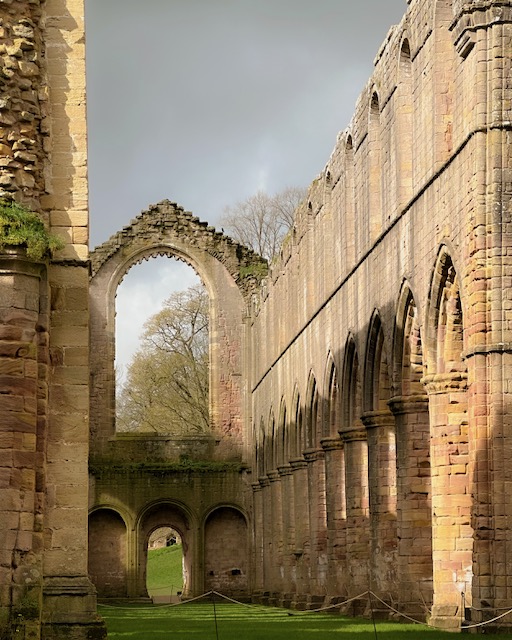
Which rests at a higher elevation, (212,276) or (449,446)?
(212,276)

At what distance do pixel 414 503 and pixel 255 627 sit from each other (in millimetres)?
3459

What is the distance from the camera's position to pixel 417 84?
2348 cm

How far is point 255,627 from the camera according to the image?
24.5 meters

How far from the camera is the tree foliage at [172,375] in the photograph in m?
55.7

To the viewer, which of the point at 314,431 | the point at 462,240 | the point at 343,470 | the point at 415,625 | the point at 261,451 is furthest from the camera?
the point at 261,451

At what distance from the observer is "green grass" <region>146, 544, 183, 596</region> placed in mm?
57066

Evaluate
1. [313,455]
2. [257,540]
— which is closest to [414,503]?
[313,455]

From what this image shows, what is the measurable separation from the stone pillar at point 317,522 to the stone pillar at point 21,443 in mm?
19419

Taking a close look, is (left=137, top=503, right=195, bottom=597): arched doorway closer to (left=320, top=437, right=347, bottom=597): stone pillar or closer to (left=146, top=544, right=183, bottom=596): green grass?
(left=146, top=544, right=183, bottom=596): green grass

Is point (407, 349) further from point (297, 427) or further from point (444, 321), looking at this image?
point (297, 427)

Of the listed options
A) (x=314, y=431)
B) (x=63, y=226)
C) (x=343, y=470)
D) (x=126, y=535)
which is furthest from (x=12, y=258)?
(x=126, y=535)

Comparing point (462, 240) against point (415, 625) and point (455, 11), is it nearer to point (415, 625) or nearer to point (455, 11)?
point (455, 11)

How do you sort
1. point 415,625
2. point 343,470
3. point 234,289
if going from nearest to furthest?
point 415,625
point 343,470
point 234,289

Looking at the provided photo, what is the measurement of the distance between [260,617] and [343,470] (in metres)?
3.26
